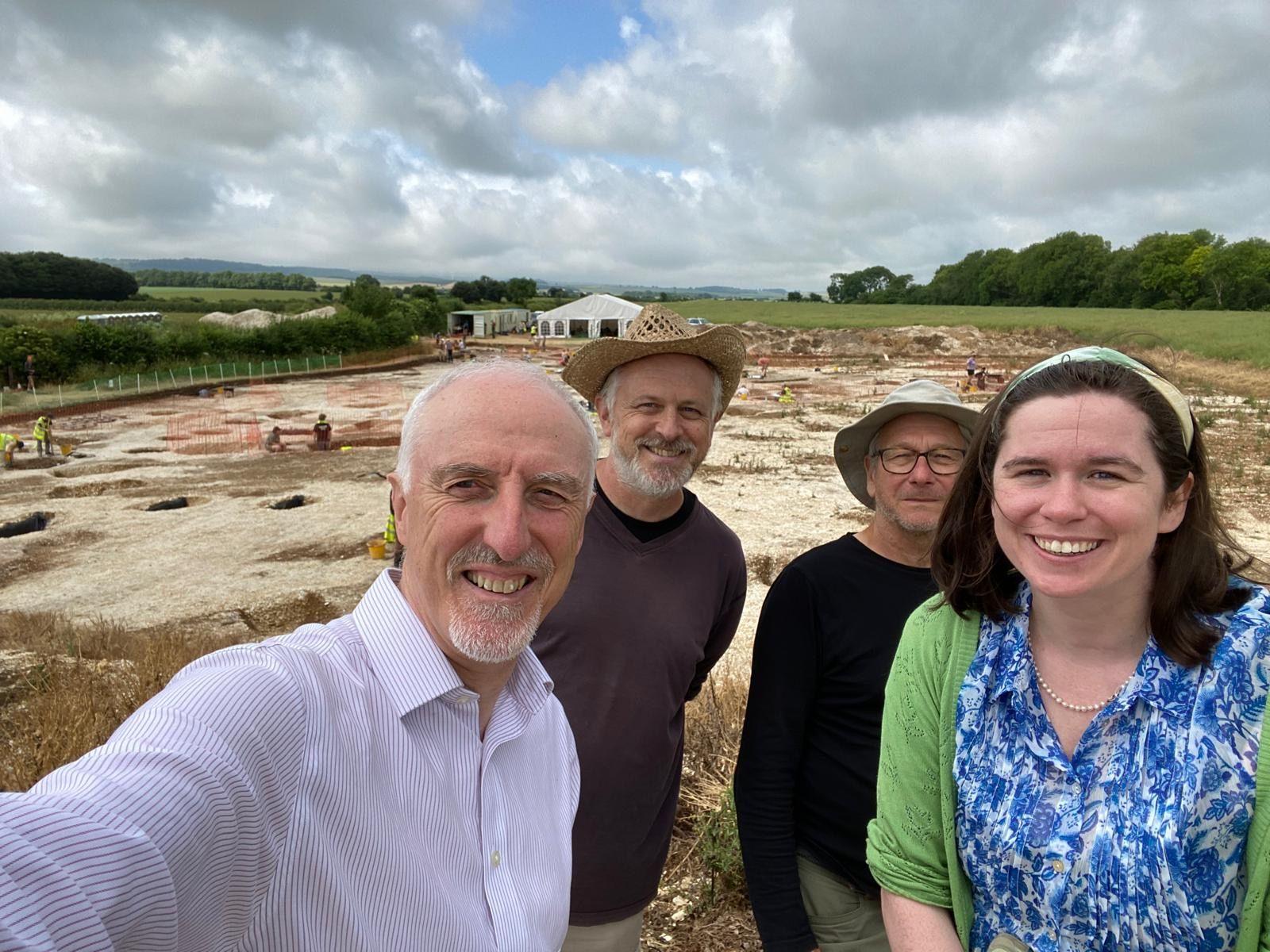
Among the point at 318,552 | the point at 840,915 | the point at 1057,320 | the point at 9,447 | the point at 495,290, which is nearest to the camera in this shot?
the point at 840,915

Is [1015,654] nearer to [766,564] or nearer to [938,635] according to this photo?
[938,635]

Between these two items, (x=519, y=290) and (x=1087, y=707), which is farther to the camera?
(x=519, y=290)

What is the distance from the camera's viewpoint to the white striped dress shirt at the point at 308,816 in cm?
87

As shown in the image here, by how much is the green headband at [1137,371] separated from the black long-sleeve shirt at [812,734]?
0.80 meters

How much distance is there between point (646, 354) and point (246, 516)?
12.7 metres

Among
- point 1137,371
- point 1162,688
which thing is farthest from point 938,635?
point 1137,371

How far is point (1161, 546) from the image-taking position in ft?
5.00

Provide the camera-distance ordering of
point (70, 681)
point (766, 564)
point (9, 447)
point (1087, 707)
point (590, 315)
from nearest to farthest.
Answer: point (1087, 707)
point (70, 681)
point (766, 564)
point (9, 447)
point (590, 315)

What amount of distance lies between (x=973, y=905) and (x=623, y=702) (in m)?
1.17

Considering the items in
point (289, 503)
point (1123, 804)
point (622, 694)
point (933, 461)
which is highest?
point (933, 461)

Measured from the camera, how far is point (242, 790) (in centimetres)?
105

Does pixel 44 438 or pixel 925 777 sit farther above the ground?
pixel 925 777

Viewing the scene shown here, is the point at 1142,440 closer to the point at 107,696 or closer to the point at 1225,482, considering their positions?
the point at 107,696

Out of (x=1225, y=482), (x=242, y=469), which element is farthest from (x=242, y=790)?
(x=242, y=469)
